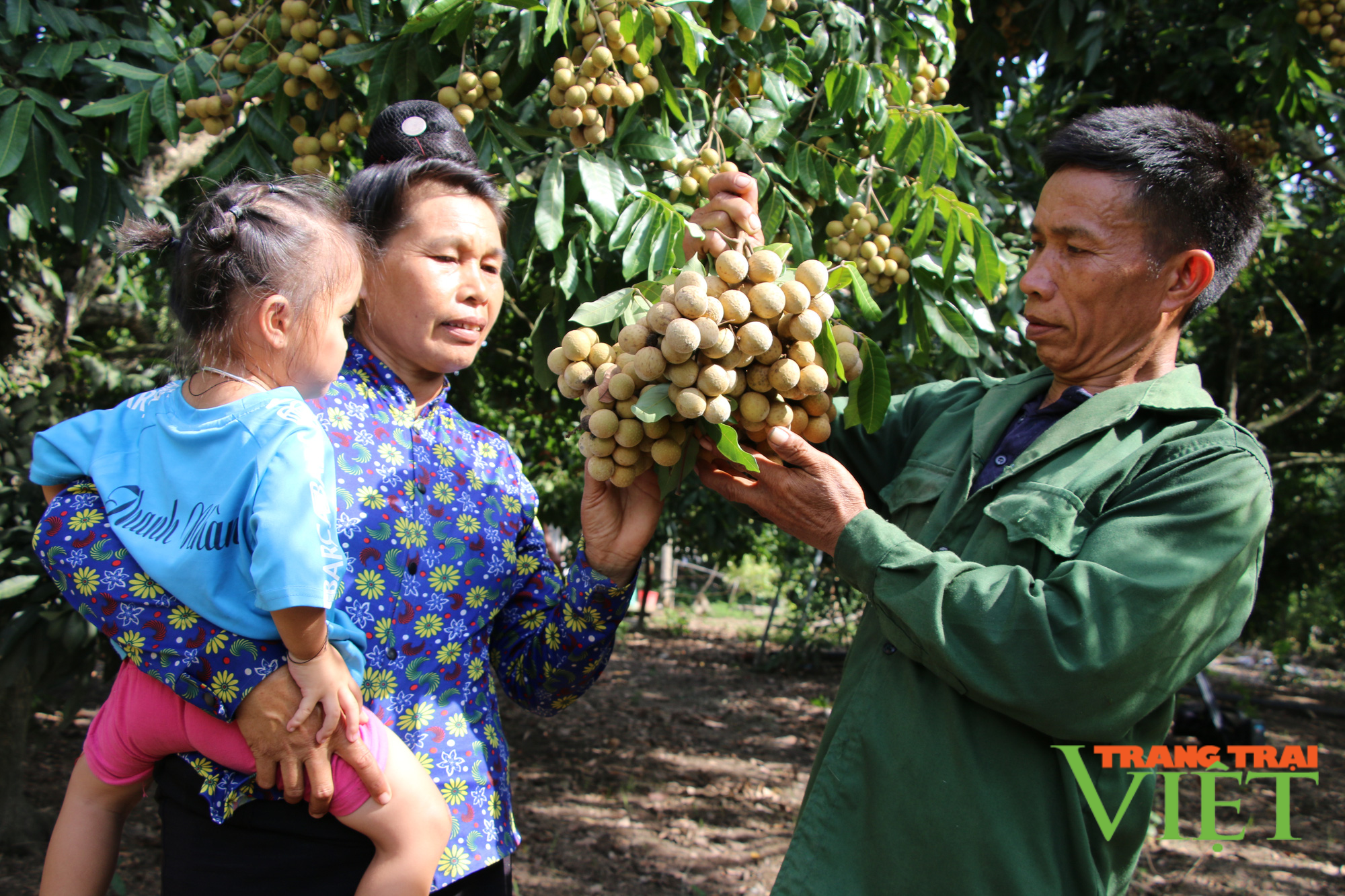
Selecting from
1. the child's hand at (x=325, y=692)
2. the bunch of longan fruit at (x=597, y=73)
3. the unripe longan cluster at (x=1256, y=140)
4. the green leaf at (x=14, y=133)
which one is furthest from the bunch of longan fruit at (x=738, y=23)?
the unripe longan cluster at (x=1256, y=140)

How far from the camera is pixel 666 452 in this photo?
1.21 metres

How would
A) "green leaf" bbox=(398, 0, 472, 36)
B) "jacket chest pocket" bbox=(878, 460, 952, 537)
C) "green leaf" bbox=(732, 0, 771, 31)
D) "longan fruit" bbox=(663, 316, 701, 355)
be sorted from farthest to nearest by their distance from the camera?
"green leaf" bbox=(732, 0, 771, 31) < "green leaf" bbox=(398, 0, 472, 36) < "jacket chest pocket" bbox=(878, 460, 952, 537) < "longan fruit" bbox=(663, 316, 701, 355)

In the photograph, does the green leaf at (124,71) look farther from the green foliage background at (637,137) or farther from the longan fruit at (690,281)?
the longan fruit at (690,281)

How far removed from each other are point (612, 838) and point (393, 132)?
144 inches

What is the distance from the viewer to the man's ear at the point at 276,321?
1338 mm

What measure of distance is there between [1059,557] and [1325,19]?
3129 millimetres

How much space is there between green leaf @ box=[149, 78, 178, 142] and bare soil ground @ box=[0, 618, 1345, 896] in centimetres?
304

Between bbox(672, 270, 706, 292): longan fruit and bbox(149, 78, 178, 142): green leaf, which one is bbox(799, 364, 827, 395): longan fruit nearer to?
bbox(672, 270, 706, 292): longan fruit

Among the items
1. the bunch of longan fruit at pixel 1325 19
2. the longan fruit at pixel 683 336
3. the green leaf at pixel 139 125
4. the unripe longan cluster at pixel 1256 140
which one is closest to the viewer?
the longan fruit at pixel 683 336

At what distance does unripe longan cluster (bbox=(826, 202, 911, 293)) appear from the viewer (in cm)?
215

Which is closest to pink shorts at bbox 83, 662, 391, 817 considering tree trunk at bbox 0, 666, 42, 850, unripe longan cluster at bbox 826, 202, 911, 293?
unripe longan cluster at bbox 826, 202, 911, 293

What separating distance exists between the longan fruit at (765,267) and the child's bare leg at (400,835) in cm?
89

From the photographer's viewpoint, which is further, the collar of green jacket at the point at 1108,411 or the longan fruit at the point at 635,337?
the collar of green jacket at the point at 1108,411

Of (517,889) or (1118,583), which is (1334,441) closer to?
(517,889)
